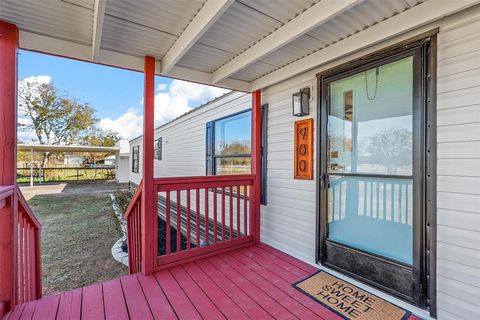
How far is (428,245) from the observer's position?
186 centimetres

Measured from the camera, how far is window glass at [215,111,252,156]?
13.8 ft

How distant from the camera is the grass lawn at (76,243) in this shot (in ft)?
12.2

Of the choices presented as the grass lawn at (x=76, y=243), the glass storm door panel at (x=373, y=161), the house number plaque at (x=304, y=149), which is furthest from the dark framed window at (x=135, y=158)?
the glass storm door panel at (x=373, y=161)

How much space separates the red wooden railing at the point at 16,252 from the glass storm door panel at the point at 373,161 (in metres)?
2.81

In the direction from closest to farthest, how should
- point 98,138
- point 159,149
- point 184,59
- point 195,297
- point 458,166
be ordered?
point 458,166, point 195,297, point 184,59, point 159,149, point 98,138

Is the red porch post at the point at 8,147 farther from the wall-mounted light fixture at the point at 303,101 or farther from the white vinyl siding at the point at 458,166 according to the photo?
the white vinyl siding at the point at 458,166

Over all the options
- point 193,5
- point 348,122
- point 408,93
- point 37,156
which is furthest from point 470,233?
point 37,156

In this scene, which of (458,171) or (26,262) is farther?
(26,262)

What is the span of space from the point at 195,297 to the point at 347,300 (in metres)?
1.35

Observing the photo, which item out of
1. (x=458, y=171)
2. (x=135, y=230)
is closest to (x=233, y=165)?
(x=135, y=230)

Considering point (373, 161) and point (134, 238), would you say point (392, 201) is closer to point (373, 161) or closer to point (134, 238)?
point (373, 161)

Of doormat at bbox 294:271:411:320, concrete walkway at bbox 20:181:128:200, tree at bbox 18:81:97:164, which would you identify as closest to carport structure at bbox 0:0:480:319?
doormat at bbox 294:271:411:320

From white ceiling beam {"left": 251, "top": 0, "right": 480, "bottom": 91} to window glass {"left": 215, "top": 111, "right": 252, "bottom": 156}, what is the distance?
144cm

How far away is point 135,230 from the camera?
124 inches
